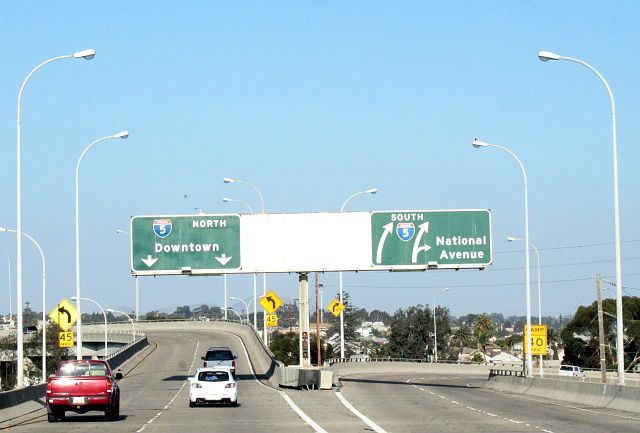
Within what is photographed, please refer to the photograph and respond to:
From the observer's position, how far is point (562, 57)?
35062 mm

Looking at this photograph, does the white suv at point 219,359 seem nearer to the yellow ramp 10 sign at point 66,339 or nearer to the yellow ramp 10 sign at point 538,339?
the yellow ramp 10 sign at point 66,339

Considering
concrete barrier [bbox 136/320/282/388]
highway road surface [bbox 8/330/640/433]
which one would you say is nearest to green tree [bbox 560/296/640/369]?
concrete barrier [bbox 136/320/282/388]

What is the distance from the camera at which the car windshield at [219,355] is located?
63478 mm

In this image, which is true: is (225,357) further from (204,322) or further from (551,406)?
(204,322)

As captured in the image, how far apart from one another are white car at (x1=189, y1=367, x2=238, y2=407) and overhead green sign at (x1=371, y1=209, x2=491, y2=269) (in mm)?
16615

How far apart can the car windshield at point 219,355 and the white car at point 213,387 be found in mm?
24321

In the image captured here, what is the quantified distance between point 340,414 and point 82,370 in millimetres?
7540

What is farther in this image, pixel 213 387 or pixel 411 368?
pixel 411 368

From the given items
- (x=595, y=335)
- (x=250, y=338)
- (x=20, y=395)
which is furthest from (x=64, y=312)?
(x=595, y=335)

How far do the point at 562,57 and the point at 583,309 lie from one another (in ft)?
278

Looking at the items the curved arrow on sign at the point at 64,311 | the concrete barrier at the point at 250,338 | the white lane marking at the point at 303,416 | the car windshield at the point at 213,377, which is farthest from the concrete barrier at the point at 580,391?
the curved arrow on sign at the point at 64,311

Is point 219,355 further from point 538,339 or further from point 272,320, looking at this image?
point 538,339

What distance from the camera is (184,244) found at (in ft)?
175

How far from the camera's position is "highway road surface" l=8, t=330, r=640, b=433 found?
2719 cm
